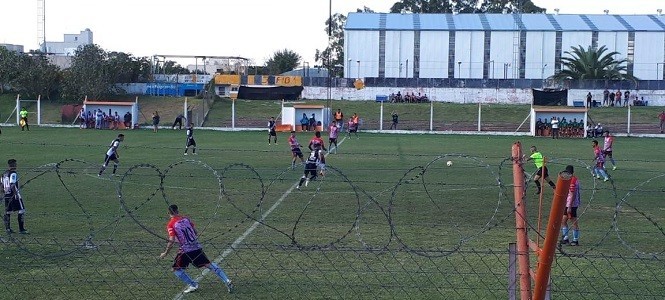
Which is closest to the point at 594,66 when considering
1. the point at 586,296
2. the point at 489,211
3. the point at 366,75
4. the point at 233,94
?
the point at 366,75

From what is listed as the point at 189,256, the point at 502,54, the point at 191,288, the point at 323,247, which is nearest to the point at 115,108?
the point at 502,54

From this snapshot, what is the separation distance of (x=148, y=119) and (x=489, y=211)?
48.7 meters

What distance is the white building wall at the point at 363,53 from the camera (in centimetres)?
8619

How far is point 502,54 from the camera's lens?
279 feet

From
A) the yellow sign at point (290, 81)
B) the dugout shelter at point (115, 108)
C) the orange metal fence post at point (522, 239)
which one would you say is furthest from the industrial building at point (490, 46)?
the orange metal fence post at point (522, 239)

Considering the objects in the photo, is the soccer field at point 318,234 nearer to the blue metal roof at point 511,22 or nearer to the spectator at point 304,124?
the spectator at point 304,124

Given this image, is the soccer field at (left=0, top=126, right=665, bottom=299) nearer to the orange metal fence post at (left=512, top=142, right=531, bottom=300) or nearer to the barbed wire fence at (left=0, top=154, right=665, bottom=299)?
the barbed wire fence at (left=0, top=154, right=665, bottom=299)

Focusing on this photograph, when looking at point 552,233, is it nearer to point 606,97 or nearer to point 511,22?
point 606,97

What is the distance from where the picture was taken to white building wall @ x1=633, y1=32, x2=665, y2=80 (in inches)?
3282

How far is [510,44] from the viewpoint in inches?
3342

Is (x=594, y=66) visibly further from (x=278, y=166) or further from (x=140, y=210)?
(x=140, y=210)

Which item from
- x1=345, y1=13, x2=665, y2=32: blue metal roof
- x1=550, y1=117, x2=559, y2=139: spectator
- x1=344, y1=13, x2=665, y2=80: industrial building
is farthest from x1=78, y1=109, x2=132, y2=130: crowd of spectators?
x1=345, y1=13, x2=665, y2=32: blue metal roof

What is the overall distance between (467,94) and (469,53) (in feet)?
30.8

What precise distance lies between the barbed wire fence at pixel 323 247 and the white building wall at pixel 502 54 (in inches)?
2435
